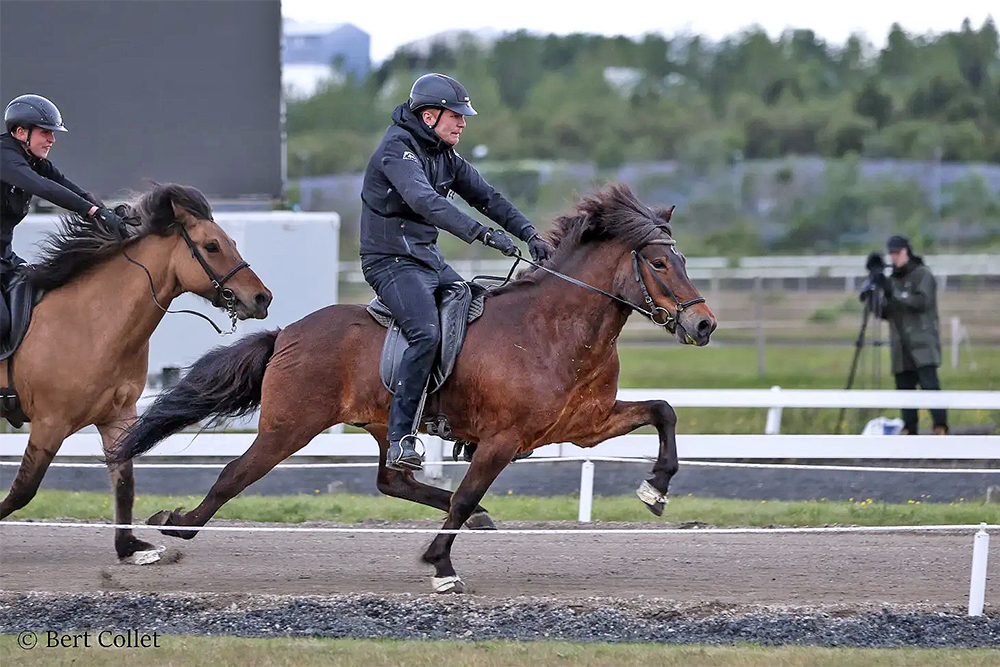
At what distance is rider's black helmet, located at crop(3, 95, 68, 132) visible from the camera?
28.3 feet

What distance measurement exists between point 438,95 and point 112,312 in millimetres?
2540

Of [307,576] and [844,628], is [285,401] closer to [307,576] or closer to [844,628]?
[307,576]

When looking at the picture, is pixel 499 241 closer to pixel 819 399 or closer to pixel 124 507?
pixel 124 507

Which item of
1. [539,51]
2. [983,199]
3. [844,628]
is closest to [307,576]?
[844,628]

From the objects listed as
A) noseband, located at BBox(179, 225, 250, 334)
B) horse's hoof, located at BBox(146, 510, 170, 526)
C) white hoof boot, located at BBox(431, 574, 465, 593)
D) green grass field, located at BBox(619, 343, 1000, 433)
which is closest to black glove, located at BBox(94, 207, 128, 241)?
noseband, located at BBox(179, 225, 250, 334)

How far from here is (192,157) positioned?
16.1m

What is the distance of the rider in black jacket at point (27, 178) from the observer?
8516 mm

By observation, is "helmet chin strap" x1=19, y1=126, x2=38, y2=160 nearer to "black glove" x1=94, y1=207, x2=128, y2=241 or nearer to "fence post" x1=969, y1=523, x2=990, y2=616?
"black glove" x1=94, y1=207, x2=128, y2=241

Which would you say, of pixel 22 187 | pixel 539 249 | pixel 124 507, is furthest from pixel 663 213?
pixel 22 187

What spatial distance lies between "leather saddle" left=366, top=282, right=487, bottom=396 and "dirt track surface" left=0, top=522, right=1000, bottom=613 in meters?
1.28

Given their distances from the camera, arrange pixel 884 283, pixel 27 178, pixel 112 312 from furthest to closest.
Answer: pixel 884 283 → pixel 27 178 → pixel 112 312

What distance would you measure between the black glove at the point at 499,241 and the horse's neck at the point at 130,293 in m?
2.29

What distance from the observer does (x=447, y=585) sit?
25.0 feet

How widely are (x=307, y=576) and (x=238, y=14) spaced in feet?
31.9
